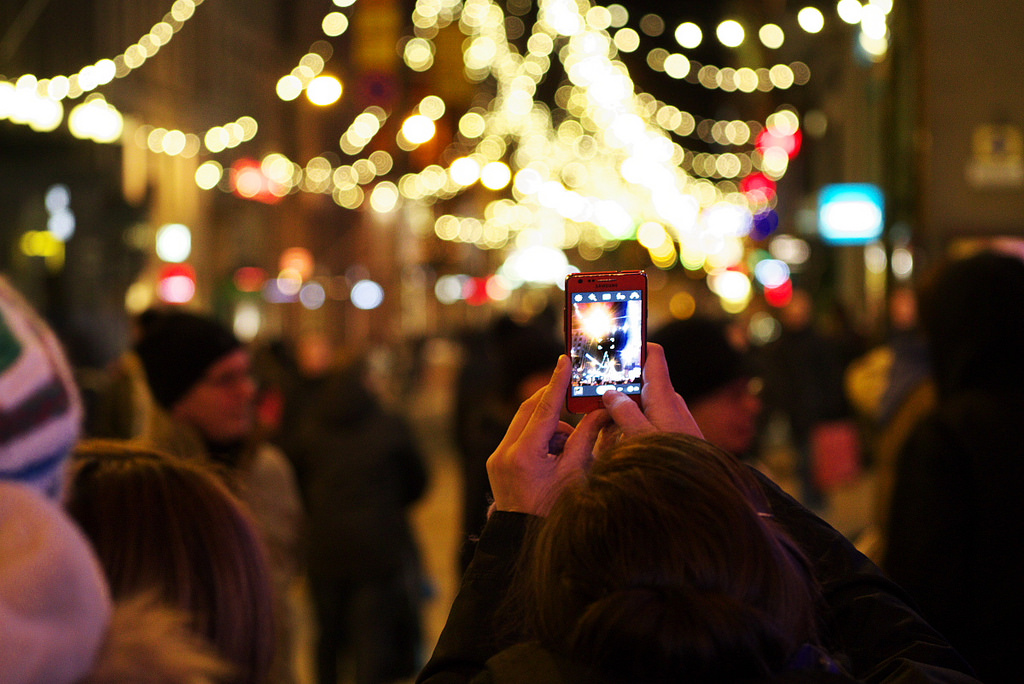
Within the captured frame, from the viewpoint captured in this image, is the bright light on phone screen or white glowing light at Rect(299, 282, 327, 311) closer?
the bright light on phone screen

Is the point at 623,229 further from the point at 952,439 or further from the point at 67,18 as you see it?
the point at 952,439

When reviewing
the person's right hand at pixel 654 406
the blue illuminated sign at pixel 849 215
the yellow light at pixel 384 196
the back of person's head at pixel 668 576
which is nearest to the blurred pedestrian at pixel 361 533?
the person's right hand at pixel 654 406

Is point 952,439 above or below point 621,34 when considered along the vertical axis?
below

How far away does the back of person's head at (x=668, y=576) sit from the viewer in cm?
129

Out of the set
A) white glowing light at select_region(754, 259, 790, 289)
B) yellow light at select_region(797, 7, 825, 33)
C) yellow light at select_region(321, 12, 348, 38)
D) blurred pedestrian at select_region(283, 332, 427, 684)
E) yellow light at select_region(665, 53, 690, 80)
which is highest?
yellow light at select_region(665, 53, 690, 80)

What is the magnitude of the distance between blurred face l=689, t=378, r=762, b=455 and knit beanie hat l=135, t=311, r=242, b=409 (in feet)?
6.14

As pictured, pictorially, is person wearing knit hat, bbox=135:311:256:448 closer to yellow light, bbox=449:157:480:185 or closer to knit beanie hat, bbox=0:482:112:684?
knit beanie hat, bbox=0:482:112:684

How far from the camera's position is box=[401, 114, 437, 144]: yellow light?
13.0 metres

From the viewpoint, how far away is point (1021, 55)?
186 inches

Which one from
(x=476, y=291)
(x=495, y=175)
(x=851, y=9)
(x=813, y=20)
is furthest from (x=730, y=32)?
(x=476, y=291)

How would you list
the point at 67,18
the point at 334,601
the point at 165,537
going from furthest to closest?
1. the point at 67,18
2. the point at 334,601
3. the point at 165,537

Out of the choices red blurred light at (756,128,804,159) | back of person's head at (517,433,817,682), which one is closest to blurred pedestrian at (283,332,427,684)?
back of person's head at (517,433,817,682)

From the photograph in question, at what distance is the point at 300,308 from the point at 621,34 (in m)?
12.9

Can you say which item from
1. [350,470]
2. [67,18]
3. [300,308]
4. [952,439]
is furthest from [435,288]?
[952,439]
